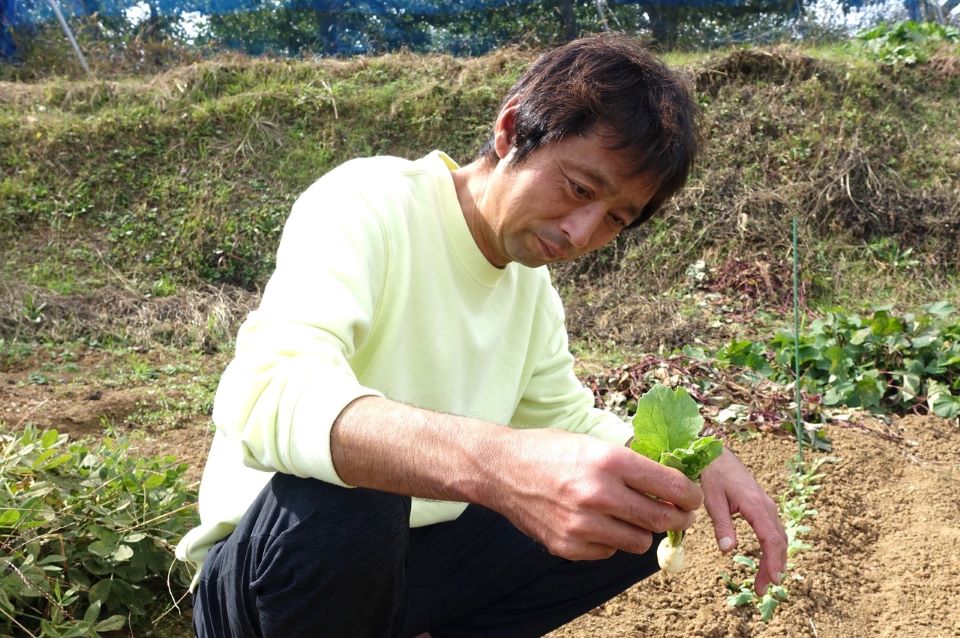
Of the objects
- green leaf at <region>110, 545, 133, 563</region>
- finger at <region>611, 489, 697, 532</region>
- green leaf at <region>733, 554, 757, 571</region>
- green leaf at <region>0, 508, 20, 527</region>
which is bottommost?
green leaf at <region>733, 554, 757, 571</region>

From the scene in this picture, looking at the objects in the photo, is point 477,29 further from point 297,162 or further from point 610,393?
point 610,393

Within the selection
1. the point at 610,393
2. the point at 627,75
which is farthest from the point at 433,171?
the point at 610,393

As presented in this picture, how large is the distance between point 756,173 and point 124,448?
4.72 m

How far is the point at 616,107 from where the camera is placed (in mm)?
1528

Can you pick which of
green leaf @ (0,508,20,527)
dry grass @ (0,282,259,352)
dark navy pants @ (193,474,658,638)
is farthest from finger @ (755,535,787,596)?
dry grass @ (0,282,259,352)

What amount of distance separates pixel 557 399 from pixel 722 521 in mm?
501

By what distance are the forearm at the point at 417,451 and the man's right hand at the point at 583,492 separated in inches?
0.6

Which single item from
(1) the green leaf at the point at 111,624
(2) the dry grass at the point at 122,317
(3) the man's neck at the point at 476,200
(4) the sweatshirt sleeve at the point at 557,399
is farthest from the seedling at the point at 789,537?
(2) the dry grass at the point at 122,317

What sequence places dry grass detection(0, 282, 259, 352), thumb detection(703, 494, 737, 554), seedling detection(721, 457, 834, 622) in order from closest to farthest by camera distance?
thumb detection(703, 494, 737, 554)
seedling detection(721, 457, 834, 622)
dry grass detection(0, 282, 259, 352)

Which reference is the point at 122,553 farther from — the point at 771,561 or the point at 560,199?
the point at 771,561

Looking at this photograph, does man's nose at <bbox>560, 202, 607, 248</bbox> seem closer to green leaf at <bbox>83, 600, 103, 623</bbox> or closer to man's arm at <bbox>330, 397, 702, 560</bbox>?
man's arm at <bbox>330, 397, 702, 560</bbox>

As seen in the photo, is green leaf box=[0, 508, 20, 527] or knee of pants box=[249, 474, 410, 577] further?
green leaf box=[0, 508, 20, 527]

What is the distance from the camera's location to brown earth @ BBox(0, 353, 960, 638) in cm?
210

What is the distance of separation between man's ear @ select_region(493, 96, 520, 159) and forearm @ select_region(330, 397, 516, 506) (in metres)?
0.71
